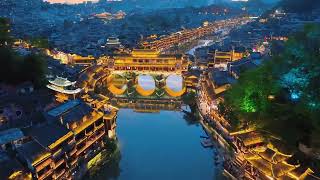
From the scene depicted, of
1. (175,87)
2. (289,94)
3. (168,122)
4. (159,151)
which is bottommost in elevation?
(159,151)

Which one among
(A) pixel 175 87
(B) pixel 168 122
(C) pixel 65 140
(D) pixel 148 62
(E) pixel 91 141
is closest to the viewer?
(C) pixel 65 140

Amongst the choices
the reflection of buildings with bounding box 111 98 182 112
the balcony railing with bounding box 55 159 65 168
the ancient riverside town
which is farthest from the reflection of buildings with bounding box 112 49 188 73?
the balcony railing with bounding box 55 159 65 168

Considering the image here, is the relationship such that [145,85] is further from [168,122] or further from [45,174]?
[45,174]

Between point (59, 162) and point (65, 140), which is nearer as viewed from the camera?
point (59, 162)

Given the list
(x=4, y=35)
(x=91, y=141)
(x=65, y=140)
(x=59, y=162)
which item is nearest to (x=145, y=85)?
(x=4, y=35)

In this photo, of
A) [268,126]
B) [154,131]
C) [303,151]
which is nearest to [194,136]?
[154,131]

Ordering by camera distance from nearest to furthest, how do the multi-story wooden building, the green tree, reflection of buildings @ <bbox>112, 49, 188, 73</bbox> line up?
the multi-story wooden building → the green tree → reflection of buildings @ <bbox>112, 49, 188, 73</bbox>

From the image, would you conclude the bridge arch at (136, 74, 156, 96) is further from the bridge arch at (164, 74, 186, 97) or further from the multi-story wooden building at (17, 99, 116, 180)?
the multi-story wooden building at (17, 99, 116, 180)
